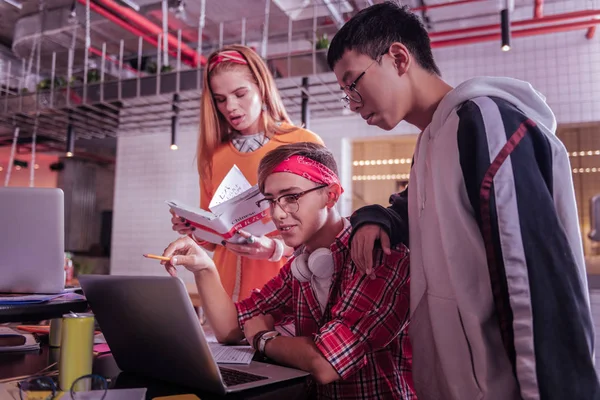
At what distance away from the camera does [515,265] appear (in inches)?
31.0

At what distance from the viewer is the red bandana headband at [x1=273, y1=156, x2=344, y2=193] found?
134 cm

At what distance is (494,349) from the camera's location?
2.78 ft

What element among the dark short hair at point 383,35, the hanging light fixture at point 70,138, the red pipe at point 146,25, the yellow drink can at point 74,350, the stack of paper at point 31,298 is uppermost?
the red pipe at point 146,25

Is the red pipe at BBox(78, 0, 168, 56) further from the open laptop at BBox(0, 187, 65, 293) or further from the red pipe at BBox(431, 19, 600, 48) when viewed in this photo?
the open laptop at BBox(0, 187, 65, 293)

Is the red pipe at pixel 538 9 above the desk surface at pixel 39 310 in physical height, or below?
above

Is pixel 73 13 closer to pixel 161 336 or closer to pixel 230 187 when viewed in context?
pixel 230 187

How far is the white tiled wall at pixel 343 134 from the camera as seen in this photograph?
465 centimetres

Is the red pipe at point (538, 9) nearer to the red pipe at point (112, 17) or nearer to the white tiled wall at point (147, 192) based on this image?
the red pipe at point (112, 17)

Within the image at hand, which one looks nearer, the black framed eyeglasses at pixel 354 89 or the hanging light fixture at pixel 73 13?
the black framed eyeglasses at pixel 354 89

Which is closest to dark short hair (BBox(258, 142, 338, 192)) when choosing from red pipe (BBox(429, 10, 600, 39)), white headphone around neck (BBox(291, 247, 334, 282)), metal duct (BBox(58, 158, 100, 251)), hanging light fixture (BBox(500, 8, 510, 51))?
white headphone around neck (BBox(291, 247, 334, 282))

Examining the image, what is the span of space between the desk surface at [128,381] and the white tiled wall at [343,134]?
2.35 m

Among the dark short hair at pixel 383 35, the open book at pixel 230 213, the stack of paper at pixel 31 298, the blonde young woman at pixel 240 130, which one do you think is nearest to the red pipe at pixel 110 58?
the blonde young woman at pixel 240 130

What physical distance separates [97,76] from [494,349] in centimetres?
516

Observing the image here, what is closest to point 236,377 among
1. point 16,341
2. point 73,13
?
point 16,341
